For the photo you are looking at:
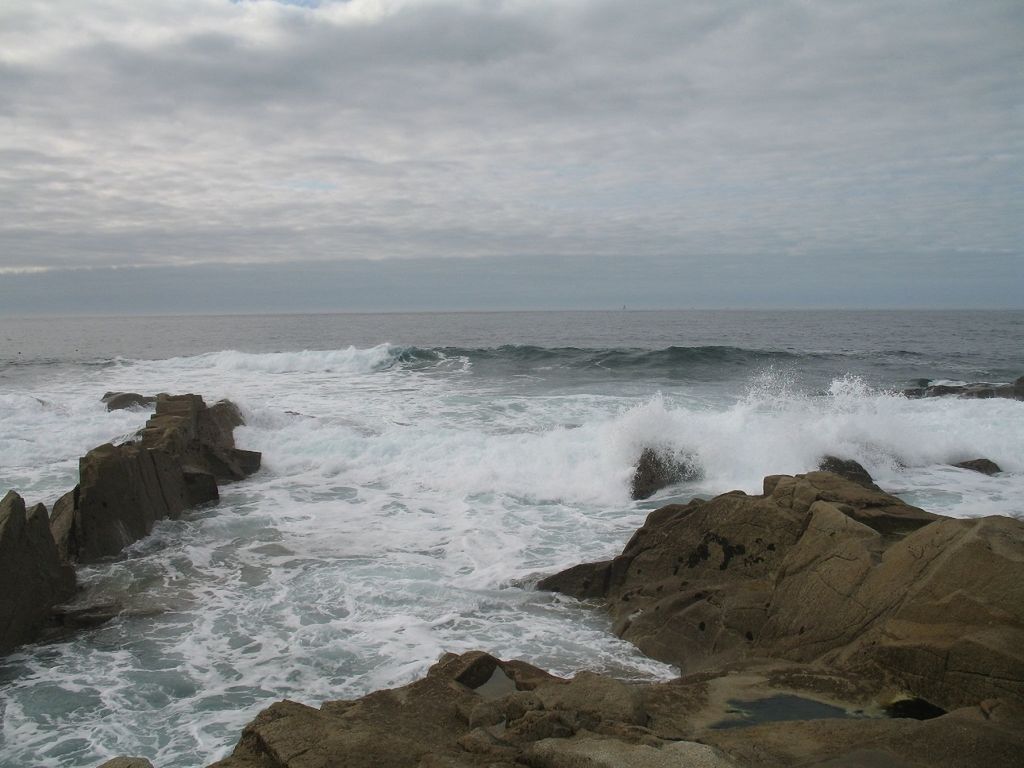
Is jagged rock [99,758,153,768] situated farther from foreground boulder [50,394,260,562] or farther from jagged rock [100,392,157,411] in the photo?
jagged rock [100,392,157,411]

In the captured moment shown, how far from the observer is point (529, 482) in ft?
42.1

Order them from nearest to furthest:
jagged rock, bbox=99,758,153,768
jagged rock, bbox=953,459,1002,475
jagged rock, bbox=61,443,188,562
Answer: jagged rock, bbox=99,758,153,768
jagged rock, bbox=61,443,188,562
jagged rock, bbox=953,459,1002,475

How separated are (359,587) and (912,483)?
31.0 ft

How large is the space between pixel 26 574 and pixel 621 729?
21.2 ft

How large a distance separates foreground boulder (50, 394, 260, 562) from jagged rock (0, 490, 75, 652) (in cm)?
142

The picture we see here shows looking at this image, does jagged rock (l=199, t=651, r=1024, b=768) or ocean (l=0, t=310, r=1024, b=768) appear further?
ocean (l=0, t=310, r=1024, b=768)

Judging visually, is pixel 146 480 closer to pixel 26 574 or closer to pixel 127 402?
pixel 26 574

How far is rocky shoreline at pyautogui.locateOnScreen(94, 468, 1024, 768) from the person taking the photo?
3557 mm

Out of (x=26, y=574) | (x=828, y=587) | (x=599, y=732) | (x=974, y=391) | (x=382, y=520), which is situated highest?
(x=974, y=391)

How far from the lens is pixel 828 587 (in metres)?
5.61

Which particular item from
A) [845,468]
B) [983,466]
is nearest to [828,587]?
[845,468]

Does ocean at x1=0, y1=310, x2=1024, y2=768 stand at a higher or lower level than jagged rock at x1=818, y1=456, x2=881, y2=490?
lower

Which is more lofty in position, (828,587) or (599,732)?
(828,587)

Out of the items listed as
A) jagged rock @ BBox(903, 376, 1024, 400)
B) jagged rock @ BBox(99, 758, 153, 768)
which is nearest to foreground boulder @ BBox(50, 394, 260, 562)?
jagged rock @ BBox(99, 758, 153, 768)
